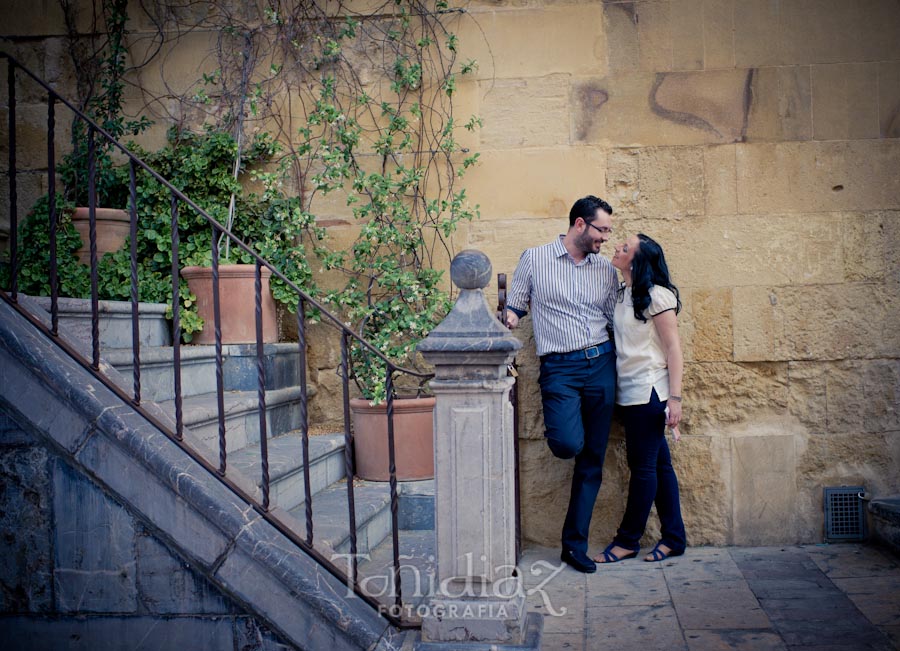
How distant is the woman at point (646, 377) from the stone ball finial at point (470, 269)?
1250mm

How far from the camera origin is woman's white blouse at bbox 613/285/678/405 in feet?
13.0

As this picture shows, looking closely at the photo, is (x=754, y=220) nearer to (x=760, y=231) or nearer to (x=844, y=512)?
(x=760, y=231)

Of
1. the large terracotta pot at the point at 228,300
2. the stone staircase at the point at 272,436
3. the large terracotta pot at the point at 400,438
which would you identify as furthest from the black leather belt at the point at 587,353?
the large terracotta pot at the point at 228,300

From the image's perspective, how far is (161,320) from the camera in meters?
4.18

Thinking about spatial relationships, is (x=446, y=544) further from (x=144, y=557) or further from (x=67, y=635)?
(x=67, y=635)

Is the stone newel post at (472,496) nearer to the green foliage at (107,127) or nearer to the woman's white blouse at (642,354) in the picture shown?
the woman's white blouse at (642,354)

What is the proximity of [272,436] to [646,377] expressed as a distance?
78.0 inches

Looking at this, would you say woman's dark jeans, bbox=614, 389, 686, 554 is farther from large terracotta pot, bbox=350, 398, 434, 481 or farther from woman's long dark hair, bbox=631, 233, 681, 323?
large terracotta pot, bbox=350, 398, 434, 481

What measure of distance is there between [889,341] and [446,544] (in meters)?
2.86

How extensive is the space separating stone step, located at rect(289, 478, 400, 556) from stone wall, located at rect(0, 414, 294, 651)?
43 centimetres

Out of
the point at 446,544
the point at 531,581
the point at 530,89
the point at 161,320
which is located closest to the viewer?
the point at 446,544

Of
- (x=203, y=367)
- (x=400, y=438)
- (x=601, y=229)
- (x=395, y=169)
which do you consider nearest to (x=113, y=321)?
(x=203, y=367)

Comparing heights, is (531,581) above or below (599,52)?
→ below

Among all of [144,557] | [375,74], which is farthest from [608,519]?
[375,74]
